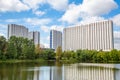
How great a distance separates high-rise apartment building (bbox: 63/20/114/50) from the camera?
13488cm

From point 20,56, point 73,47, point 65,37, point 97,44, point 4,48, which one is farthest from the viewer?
point 65,37

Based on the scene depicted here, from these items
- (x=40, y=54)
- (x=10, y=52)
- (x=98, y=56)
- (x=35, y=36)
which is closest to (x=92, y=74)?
(x=10, y=52)

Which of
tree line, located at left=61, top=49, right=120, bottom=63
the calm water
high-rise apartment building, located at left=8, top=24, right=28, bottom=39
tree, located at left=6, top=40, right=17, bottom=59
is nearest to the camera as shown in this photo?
the calm water

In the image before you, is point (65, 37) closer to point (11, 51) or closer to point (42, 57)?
point (42, 57)

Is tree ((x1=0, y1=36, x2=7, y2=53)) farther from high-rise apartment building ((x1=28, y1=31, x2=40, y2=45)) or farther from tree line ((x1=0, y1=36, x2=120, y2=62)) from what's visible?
high-rise apartment building ((x1=28, y1=31, x2=40, y2=45))

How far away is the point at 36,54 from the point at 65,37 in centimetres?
8083

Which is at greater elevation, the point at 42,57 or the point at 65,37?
the point at 65,37

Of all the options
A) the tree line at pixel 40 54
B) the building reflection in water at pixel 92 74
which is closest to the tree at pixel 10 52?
the tree line at pixel 40 54

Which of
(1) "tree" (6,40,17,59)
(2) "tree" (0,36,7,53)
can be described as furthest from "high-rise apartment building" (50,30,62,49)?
(2) "tree" (0,36,7,53)

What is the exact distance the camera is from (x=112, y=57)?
8062 cm

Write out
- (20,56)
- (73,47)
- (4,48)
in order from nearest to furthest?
(4,48), (20,56), (73,47)

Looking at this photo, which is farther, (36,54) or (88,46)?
(88,46)


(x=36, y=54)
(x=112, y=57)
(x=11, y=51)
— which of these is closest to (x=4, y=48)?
(x=11, y=51)

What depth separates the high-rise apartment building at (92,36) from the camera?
135m
